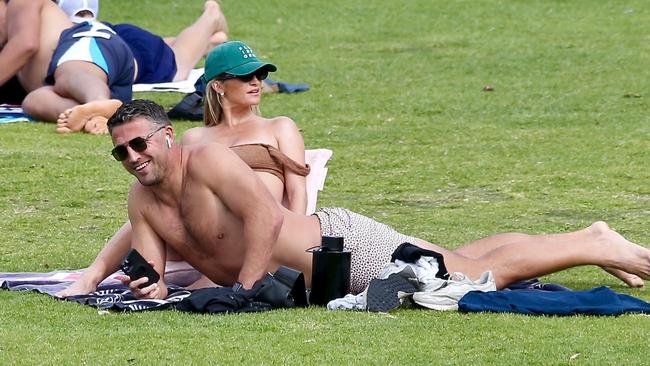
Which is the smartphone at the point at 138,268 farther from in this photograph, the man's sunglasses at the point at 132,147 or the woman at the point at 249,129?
the woman at the point at 249,129

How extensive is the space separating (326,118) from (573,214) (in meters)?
3.80

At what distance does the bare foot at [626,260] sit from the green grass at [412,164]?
0.26 feet

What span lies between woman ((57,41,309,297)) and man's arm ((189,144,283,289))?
3.00 ft

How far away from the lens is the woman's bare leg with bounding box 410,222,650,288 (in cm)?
640

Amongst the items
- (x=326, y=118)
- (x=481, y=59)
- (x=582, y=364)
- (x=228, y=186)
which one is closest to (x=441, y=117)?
(x=326, y=118)

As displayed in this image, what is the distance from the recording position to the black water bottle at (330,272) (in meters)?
6.05

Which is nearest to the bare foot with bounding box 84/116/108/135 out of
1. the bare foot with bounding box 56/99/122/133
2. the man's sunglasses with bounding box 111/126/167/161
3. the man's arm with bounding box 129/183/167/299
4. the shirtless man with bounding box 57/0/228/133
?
the bare foot with bounding box 56/99/122/133

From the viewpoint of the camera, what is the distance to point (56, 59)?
455 inches

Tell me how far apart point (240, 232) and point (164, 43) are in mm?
7115

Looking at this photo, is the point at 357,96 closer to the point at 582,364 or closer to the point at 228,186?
the point at 228,186

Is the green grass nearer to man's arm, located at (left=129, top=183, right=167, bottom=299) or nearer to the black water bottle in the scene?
the black water bottle

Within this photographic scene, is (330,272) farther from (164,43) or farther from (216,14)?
(216,14)

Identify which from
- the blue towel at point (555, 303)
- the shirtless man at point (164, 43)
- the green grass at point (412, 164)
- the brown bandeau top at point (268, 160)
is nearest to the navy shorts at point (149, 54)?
the shirtless man at point (164, 43)

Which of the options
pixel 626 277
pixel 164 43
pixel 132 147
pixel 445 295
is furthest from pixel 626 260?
pixel 164 43
